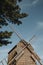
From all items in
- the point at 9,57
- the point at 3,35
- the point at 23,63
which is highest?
the point at 9,57

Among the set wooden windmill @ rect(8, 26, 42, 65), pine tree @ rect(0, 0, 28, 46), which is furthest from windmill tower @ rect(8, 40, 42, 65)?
pine tree @ rect(0, 0, 28, 46)

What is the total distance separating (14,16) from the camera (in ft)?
123

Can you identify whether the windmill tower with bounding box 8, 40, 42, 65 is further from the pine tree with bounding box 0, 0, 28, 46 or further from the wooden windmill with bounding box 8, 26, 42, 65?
the pine tree with bounding box 0, 0, 28, 46

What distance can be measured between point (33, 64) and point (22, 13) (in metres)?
17.1

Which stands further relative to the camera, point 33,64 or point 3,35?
point 33,64

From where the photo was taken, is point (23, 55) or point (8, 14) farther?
point (23, 55)

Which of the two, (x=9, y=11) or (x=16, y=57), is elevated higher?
(x=16, y=57)

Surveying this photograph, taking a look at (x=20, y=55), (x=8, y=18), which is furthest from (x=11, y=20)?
(x=20, y=55)

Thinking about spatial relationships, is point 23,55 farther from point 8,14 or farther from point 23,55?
point 8,14

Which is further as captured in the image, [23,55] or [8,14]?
[23,55]

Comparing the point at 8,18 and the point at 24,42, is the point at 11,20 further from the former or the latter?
the point at 24,42

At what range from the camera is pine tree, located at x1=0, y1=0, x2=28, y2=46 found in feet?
116

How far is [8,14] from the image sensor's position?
36.9 meters

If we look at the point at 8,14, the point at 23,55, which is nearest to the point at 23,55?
the point at 23,55
